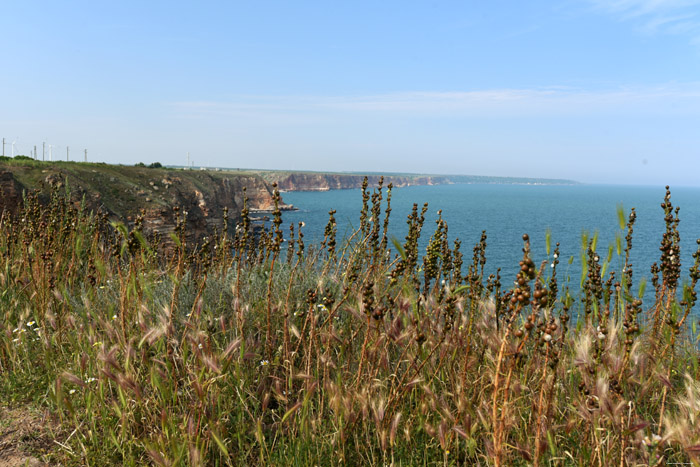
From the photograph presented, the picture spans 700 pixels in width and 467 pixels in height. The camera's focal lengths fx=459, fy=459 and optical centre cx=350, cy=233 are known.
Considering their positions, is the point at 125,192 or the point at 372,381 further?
the point at 125,192

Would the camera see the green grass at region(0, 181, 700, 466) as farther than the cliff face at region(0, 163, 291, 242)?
No

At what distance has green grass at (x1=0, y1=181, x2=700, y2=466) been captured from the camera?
2277 millimetres

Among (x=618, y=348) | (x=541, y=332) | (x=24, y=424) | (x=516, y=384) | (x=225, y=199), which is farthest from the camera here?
(x=225, y=199)

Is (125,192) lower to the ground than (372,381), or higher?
higher

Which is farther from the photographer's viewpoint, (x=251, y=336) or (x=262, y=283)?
(x=262, y=283)

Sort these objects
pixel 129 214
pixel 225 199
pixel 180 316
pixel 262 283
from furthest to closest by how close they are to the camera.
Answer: pixel 225 199 < pixel 129 214 < pixel 262 283 < pixel 180 316

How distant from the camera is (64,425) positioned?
314 cm

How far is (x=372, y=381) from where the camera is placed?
2.76 m

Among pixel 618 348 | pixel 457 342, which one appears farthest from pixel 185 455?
pixel 618 348

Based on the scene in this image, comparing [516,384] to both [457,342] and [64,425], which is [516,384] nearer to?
[457,342]

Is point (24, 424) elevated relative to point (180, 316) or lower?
lower

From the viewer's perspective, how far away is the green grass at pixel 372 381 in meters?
2.28

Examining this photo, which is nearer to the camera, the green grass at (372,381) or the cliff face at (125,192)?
the green grass at (372,381)

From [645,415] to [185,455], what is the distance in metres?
2.78
